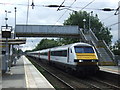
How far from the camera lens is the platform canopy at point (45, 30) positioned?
47.1m

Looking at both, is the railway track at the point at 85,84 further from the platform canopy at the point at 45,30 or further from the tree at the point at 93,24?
the tree at the point at 93,24

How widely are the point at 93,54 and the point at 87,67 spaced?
1.58 meters

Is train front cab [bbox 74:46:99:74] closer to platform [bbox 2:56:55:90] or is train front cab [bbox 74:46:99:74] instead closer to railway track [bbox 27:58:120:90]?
railway track [bbox 27:58:120:90]

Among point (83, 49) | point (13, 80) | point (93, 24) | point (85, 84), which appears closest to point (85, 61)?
point (83, 49)

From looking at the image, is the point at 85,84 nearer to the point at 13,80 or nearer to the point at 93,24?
the point at 13,80

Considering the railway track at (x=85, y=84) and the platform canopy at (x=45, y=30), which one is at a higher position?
the platform canopy at (x=45, y=30)

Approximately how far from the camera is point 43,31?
48281 mm

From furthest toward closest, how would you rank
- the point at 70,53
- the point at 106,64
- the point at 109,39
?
1. the point at 109,39
2. the point at 106,64
3. the point at 70,53

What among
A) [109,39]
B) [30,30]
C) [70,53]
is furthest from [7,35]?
[109,39]

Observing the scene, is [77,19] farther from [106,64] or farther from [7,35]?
[7,35]

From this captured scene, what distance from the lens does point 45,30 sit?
48.4 metres

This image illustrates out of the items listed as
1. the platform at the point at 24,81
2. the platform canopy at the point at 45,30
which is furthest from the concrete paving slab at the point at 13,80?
the platform canopy at the point at 45,30

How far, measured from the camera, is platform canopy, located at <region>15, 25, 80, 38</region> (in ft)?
155

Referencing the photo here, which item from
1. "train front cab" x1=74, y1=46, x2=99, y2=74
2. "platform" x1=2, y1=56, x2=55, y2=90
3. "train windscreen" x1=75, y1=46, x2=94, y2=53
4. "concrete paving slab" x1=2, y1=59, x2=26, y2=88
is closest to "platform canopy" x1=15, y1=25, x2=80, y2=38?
"train windscreen" x1=75, y1=46, x2=94, y2=53
